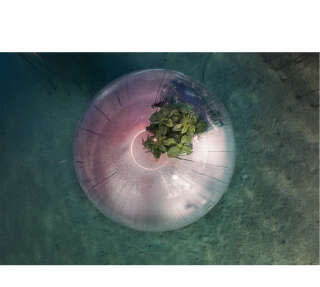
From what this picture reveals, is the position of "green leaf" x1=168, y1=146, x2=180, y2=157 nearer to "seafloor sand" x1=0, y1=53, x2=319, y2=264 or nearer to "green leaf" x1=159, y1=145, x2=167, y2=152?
"green leaf" x1=159, y1=145, x2=167, y2=152

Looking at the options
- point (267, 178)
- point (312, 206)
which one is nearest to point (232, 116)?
point (267, 178)

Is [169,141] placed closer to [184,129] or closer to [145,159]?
[184,129]

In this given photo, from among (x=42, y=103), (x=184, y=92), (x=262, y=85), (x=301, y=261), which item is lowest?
(x=301, y=261)

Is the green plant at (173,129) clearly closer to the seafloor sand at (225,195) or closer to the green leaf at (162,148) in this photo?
the green leaf at (162,148)

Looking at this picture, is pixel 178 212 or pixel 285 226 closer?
pixel 178 212

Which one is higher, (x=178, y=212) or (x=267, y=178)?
(x=267, y=178)

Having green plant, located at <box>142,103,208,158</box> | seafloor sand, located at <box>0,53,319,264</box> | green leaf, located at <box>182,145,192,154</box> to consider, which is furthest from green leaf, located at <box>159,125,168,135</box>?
seafloor sand, located at <box>0,53,319,264</box>

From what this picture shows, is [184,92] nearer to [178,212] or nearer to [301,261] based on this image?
[178,212]
